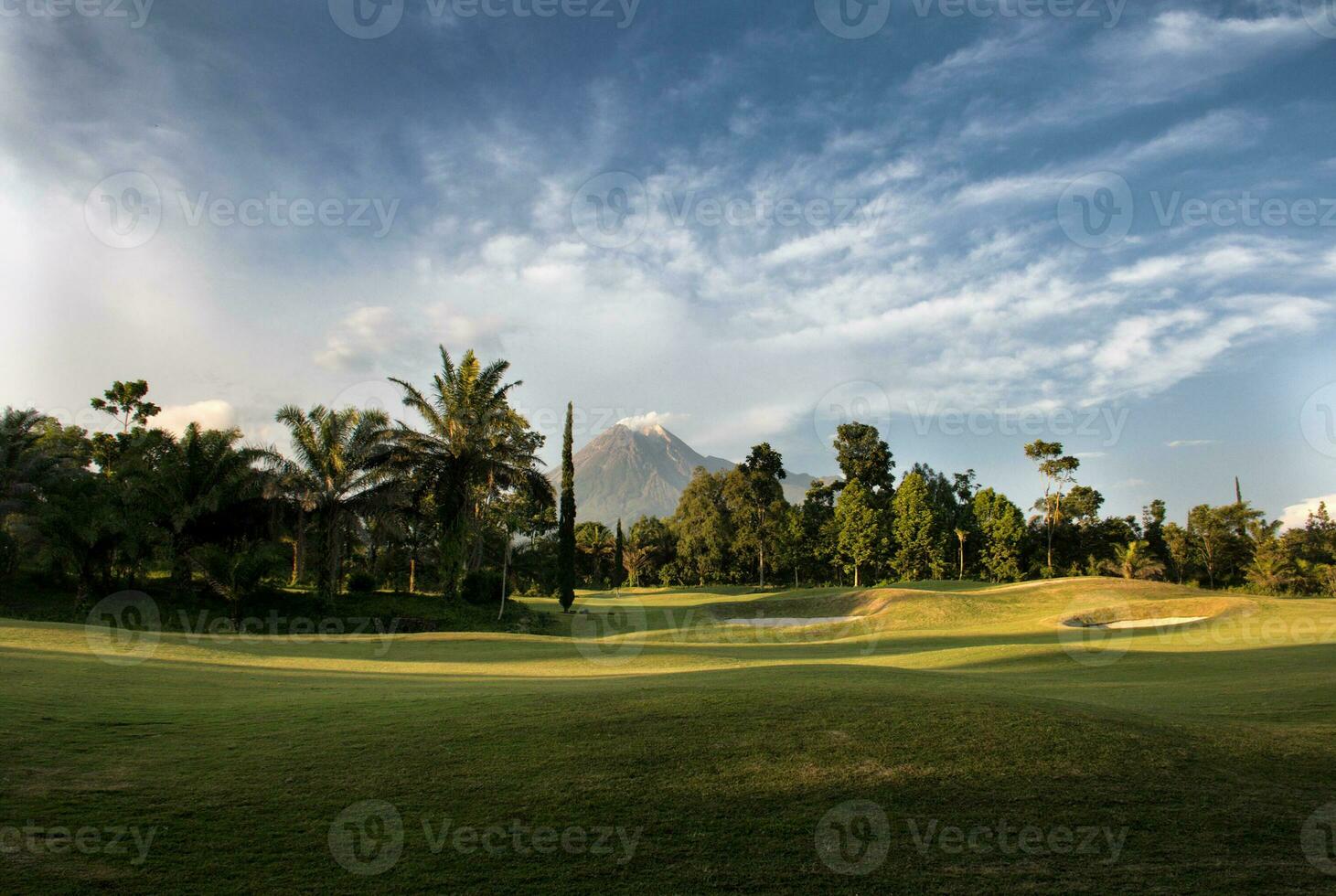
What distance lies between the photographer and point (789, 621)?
43656 mm

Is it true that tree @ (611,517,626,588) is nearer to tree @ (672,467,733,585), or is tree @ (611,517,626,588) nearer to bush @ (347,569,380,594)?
tree @ (672,467,733,585)

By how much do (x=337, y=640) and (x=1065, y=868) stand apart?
Result: 26447 mm

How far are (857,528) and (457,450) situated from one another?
4080 centimetres

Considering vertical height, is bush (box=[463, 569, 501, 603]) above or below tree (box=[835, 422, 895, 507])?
below

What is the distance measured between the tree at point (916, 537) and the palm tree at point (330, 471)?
149 feet

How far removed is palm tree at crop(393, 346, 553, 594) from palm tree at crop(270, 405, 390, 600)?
154 cm

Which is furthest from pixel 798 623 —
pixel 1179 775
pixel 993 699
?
pixel 1179 775

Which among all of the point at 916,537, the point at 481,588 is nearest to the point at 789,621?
the point at 481,588

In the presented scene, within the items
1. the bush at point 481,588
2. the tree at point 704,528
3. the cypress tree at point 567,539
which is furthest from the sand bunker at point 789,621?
the tree at point 704,528

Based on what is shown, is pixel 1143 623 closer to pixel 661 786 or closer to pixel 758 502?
pixel 661 786

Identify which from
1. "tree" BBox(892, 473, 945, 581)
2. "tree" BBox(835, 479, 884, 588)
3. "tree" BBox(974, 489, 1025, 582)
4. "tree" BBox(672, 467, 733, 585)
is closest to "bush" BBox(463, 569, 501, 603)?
"tree" BBox(835, 479, 884, 588)

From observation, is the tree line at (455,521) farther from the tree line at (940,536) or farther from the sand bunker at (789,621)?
the sand bunker at (789,621)

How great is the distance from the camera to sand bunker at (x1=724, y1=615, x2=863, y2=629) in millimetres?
40844

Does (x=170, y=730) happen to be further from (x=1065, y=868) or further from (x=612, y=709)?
(x=1065, y=868)
